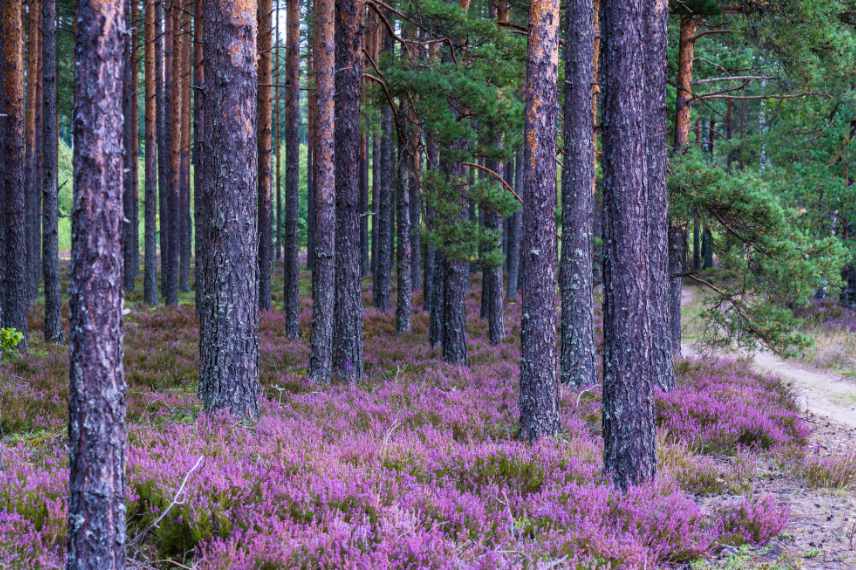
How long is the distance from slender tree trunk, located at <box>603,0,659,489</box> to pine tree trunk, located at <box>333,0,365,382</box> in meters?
5.93

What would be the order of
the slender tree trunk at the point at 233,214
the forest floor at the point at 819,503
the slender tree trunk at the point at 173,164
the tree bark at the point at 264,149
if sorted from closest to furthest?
the forest floor at the point at 819,503 → the slender tree trunk at the point at 233,214 → the tree bark at the point at 264,149 → the slender tree trunk at the point at 173,164

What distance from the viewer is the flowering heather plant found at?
4.65m

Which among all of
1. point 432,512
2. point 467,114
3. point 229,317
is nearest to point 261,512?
point 432,512

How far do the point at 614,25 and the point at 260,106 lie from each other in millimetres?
12560

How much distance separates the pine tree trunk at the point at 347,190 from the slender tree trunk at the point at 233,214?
3373 mm

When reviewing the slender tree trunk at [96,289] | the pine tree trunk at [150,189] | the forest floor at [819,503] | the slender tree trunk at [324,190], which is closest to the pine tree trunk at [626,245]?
the forest floor at [819,503]

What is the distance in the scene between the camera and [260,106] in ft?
55.8

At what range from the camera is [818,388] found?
46.9 feet

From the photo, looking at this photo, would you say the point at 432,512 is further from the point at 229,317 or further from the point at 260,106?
the point at 260,106

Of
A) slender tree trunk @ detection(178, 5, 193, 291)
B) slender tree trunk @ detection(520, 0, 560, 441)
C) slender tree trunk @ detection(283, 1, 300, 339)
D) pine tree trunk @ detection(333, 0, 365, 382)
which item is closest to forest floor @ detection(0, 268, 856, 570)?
slender tree trunk @ detection(520, 0, 560, 441)

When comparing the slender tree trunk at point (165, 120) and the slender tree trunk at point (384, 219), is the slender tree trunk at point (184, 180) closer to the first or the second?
the slender tree trunk at point (165, 120)

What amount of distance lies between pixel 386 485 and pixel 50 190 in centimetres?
1194

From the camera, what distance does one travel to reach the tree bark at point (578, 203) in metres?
9.79

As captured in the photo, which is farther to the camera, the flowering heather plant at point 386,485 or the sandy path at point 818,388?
the sandy path at point 818,388
